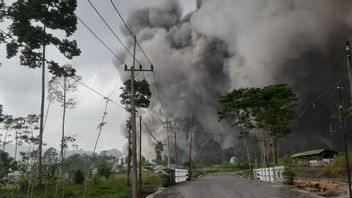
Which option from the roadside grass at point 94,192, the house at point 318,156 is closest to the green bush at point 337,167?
the roadside grass at point 94,192

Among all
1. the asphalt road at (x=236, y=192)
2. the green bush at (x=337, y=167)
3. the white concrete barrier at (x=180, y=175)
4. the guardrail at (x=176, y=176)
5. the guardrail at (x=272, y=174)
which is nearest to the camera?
the asphalt road at (x=236, y=192)

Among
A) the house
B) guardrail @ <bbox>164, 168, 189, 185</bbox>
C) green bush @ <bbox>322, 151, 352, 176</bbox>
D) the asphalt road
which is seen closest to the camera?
the asphalt road

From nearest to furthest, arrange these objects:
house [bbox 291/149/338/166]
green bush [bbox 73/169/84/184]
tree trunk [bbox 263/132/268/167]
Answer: green bush [bbox 73/169/84/184]
tree trunk [bbox 263/132/268/167]
house [bbox 291/149/338/166]

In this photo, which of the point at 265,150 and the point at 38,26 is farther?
the point at 265,150

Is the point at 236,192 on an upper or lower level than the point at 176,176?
lower

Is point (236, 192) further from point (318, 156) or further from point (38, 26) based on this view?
point (318, 156)

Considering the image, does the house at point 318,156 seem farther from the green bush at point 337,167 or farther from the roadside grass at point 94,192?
the roadside grass at point 94,192

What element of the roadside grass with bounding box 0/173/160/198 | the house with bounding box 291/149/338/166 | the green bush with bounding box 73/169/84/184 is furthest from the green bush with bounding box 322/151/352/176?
the green bush with bounding box 73/169/84/184

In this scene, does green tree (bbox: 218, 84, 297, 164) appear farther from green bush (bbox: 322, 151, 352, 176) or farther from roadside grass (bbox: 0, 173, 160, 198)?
roadside grass (bbox: 0, 173, 160, 198)

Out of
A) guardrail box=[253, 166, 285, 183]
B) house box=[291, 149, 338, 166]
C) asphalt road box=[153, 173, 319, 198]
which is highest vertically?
house box=[291, 149, 338, 166]

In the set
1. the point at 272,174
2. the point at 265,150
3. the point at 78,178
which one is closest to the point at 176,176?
the point at 272,174

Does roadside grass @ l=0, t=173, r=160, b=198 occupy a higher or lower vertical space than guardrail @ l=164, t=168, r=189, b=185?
lower

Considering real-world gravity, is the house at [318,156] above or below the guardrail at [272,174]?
above

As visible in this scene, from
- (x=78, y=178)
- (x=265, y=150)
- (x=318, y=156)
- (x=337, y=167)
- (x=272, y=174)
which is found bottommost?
(x=272, y=174)
